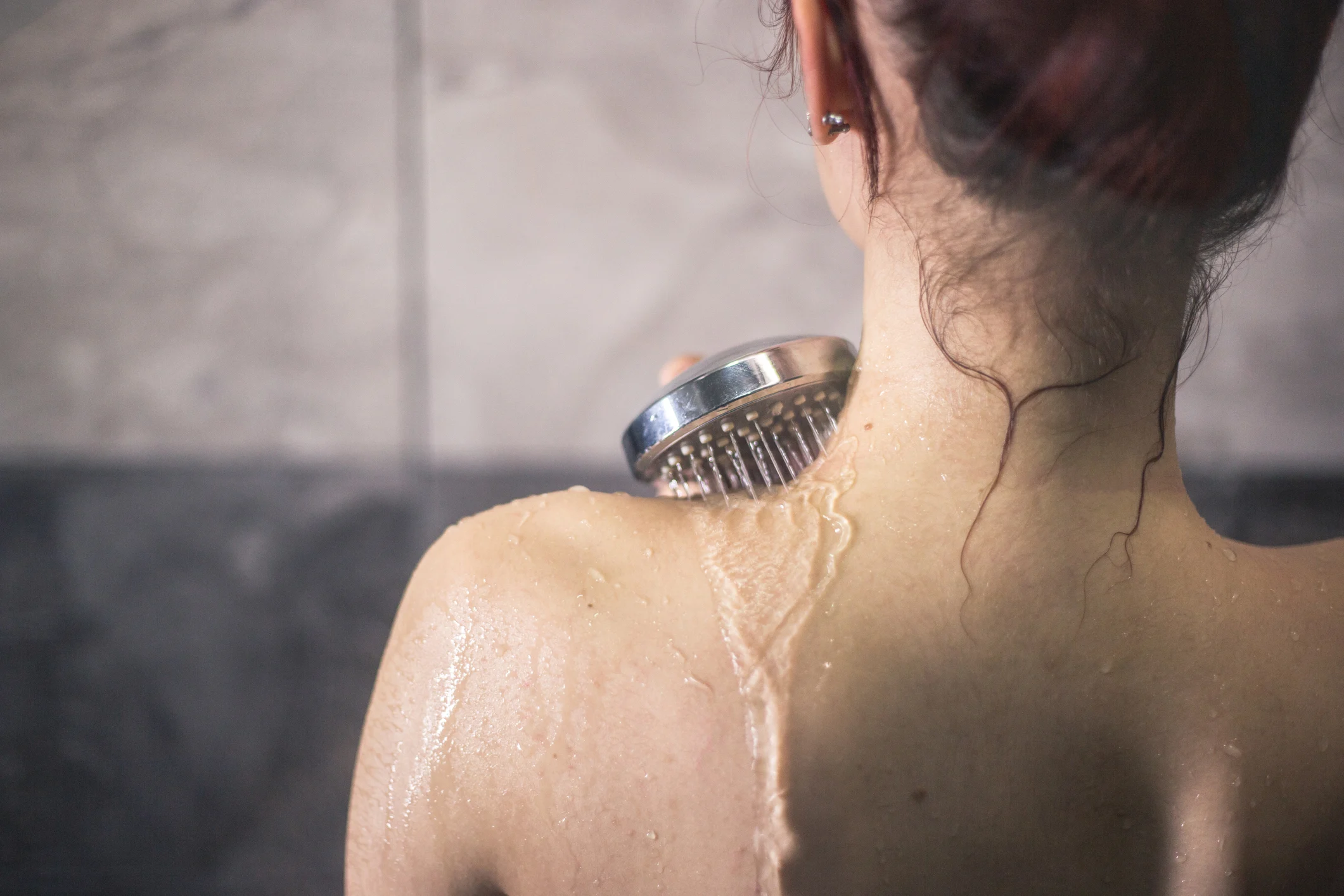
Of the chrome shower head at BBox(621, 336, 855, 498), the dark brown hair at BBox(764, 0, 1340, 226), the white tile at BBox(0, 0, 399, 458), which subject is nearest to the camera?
the dark brown hair at BBox(764, 0, 1340, 226)

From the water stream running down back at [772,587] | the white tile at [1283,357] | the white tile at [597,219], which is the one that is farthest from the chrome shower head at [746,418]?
the white tile at [1283,357]

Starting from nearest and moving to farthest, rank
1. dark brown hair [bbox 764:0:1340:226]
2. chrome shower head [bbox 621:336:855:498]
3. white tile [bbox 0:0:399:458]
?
dark brown hair [bbox 764:0:1340:226]
chrome shower head [bbox 621:336:855:498]
white tile [bbox 0:0:399:458]

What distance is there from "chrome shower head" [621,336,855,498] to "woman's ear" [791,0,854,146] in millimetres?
131

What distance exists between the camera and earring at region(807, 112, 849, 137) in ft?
1.29

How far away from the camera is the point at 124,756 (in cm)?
98

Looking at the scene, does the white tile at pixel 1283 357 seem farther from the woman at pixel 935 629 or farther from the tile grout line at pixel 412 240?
the tile grout line at pixel 412 240

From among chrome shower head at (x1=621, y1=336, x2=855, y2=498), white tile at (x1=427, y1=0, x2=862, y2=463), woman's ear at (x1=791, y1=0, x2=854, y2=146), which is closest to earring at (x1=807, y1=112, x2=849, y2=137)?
woman's ear at (x1=791, y1=0, x2=854, y2=146)

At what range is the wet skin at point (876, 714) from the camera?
39 cm

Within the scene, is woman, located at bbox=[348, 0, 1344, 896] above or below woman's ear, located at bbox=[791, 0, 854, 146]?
below

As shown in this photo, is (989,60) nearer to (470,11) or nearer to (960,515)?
(960,515)

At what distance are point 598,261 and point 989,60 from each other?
681 millimetres

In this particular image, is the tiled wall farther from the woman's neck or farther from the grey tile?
the woman's neck

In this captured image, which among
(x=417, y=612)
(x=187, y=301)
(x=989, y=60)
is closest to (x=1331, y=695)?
(x=989, y=60)

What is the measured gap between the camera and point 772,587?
1.33 feet
